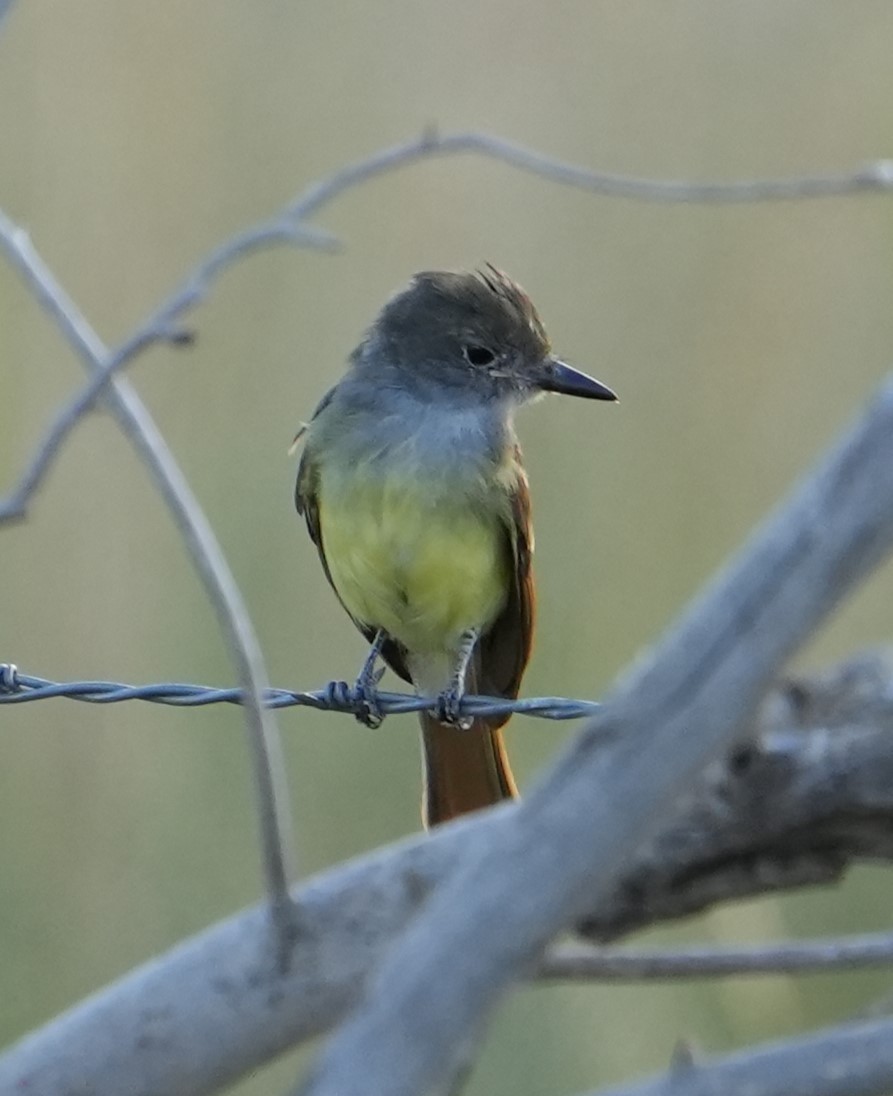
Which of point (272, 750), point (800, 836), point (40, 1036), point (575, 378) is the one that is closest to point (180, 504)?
point (272, 750)

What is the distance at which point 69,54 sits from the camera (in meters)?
4.69

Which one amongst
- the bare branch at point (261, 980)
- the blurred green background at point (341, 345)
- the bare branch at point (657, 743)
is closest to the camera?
the bare branch at point (657, 743)

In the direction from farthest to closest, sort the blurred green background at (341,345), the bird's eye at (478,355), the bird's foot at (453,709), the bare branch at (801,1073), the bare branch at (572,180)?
1. the blurred green background at (341,345)
2. the bird's eye at (478,355)
3. the bird's foot at (453,709)
4. the bare branch at (572,180)
5. the bare branch at (801,1073)

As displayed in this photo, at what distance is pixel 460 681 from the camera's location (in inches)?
142

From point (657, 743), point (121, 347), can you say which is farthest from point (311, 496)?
point (657, 743)

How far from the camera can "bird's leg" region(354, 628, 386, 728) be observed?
3.33 meters

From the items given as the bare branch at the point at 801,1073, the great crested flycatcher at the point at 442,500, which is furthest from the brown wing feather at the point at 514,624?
the bare branch at the point at 801,1073

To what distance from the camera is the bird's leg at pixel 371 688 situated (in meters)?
3.33

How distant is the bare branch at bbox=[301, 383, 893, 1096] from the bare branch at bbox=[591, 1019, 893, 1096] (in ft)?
1.30

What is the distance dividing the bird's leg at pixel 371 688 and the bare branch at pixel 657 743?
225 centimetres

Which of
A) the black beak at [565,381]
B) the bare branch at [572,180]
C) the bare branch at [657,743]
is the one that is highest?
the black beak at [565,381]

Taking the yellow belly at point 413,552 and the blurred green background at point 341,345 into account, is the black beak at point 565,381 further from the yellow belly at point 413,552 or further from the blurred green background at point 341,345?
the blurred green background at point 341,345

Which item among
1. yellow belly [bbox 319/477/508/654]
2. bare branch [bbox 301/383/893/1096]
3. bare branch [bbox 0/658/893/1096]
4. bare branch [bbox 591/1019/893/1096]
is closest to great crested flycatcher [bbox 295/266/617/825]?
yellow belly [bbox 319/477/508/654]

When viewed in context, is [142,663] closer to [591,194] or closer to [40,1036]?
[591,194]
